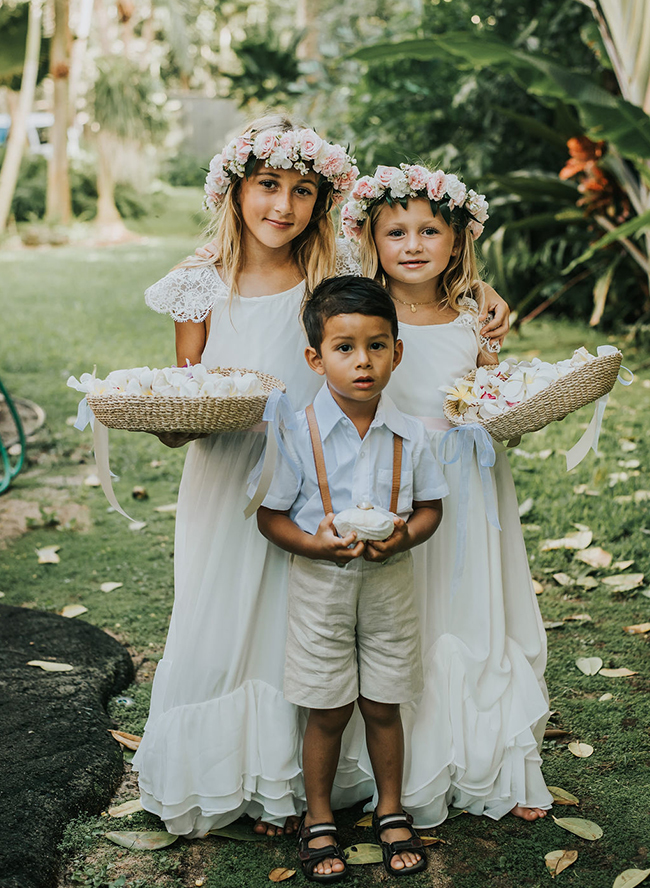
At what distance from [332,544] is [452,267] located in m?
0.86

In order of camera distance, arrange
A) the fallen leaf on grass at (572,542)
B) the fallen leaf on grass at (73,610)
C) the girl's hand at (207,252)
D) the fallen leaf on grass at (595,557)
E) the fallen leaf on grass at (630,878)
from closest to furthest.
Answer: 1. the fallen leaf on grass at (630,878)
2. the girl's hand at (207,252)
3. the fallen leaf on grass at (73,610)
4. the fallen leaf on grass at (595,557)
5. the fallen leaf on grass at (572,542)

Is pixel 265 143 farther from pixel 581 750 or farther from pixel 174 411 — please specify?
pixel 581 750

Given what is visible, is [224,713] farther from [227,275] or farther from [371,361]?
[227,275]

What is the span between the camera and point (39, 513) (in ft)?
14.6

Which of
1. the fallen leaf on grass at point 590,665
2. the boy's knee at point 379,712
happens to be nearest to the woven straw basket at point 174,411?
the boy's knee at point 379,712

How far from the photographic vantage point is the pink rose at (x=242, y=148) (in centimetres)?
220

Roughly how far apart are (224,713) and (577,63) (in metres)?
6.86

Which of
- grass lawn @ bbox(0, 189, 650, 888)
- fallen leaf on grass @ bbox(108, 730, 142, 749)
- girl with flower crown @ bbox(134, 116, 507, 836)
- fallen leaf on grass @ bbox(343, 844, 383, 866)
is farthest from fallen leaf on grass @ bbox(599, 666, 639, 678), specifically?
fallen leaf on grass @ bbox(108, 730, 142, 749)

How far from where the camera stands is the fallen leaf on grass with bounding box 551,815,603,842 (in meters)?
2.17

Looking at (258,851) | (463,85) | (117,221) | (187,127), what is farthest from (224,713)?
(187,127)

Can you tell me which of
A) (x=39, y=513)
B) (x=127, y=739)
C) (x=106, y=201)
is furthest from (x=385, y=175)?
(x=106, y=201)

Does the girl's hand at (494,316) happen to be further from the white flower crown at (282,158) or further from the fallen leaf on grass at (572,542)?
the fallen leaf on grass at (572,542)

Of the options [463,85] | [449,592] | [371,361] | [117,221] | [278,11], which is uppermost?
[278,11]

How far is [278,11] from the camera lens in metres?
25.9
